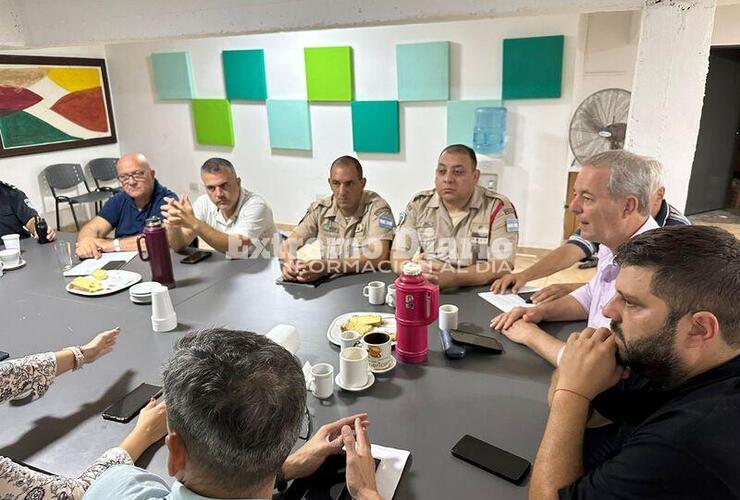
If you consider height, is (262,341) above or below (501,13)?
below

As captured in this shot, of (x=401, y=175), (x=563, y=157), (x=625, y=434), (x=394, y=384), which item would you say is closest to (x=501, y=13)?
(x=394, y=384)

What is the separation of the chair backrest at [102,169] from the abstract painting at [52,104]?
0.79 ft

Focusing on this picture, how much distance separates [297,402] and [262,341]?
121 mm

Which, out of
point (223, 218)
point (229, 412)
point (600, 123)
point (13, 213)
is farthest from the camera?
point (600, 123)

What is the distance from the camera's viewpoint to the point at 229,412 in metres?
0.76

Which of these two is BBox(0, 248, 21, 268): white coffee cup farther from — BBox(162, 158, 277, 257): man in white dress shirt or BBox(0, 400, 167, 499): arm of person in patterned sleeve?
BBox(0, 400, 167, 499): arm of person in patterned sleeve

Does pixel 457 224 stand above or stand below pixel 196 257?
above

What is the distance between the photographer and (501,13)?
7.25ft

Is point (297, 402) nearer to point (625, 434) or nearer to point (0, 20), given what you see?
point (625, 434)

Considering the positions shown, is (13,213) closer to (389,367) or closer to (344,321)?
(344,321)

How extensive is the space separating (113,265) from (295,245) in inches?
36.5

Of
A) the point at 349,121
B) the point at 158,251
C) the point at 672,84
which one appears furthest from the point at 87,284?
the point at 349,121

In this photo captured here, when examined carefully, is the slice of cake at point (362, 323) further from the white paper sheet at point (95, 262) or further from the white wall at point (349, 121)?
the white wall at point (349, 121)

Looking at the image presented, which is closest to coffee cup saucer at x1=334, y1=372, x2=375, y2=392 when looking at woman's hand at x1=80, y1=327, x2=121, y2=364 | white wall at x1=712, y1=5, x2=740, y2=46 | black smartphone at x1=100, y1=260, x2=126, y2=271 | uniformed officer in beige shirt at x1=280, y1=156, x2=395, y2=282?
woman's hand at x1=80, y1=327, x2=121, y2=364
